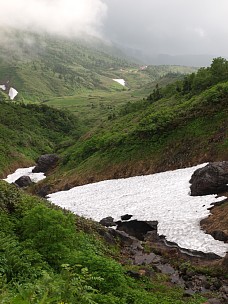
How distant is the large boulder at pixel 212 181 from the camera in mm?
29281

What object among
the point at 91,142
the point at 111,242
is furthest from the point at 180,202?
the point at 91,142

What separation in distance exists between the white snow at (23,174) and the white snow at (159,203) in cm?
2433

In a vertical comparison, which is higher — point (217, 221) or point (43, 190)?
point (217, 221)

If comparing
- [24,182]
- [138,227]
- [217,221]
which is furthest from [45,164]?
[217,221]

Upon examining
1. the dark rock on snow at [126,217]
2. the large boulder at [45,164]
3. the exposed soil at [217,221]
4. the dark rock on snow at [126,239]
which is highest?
the large boulder at [45,164]

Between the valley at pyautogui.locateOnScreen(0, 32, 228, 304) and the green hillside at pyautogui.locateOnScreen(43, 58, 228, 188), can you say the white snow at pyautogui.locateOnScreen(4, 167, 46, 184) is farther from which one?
the green hillside at pyautogui.locateOnScreen(43, 58, 228, 188)

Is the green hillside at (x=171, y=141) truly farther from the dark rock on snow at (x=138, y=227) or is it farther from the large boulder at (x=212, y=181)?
the dark rock on snow at (x=138, y=227)

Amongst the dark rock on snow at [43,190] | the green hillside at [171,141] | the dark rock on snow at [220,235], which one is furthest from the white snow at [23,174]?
the dark rock on snow at [220,235]

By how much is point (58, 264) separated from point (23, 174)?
205ft

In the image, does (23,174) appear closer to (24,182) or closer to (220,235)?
(24,182)

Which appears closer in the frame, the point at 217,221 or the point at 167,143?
the point at 217,221

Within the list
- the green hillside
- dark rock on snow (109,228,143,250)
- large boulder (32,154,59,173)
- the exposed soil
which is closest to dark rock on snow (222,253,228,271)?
the exposed soil

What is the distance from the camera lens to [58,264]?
14.2 meters

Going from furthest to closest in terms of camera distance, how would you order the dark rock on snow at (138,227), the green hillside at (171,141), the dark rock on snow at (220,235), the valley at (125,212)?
1. the green hillside at (171,141)
2. the dark rock on snow at (138,227)
3. the dark rock on snow at (220,235)
4. the valley at (125,212)
